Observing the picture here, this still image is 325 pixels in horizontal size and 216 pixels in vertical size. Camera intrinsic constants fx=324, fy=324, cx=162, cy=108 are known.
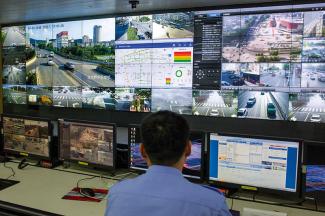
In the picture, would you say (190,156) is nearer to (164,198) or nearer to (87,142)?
(87,142)

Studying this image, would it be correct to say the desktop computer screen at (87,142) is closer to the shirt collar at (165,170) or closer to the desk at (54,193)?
the desk at (54,193)

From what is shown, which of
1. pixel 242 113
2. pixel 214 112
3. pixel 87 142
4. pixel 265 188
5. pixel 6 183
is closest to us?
pixel 265 188

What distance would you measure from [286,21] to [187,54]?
4.09ft

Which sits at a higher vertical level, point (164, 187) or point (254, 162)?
point (164, 187)

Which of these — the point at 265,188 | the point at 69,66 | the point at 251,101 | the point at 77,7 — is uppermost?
the point at 77,7

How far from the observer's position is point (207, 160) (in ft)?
6.70

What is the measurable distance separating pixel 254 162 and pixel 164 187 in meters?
1.05

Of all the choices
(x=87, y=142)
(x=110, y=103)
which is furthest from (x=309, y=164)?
(x=110, y=103)

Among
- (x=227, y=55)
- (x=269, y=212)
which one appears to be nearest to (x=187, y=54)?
(x=227, y=55)

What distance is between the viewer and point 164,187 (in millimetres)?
1022

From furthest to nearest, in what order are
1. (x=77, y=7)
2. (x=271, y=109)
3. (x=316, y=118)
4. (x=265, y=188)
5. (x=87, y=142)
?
1. (x=77, y=7)
2. (x=271, y=109)
3. (x=316, y=118)
4. (x=87, y=142)
5. (x=265, y=188)

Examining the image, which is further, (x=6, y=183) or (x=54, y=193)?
(x=6, y=183)

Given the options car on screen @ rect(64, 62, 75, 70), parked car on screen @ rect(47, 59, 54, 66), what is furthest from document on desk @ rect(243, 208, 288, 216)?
parked car on screen @ rect(47, 59, 54, 66)

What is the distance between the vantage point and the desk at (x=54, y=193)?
1.86 meters
